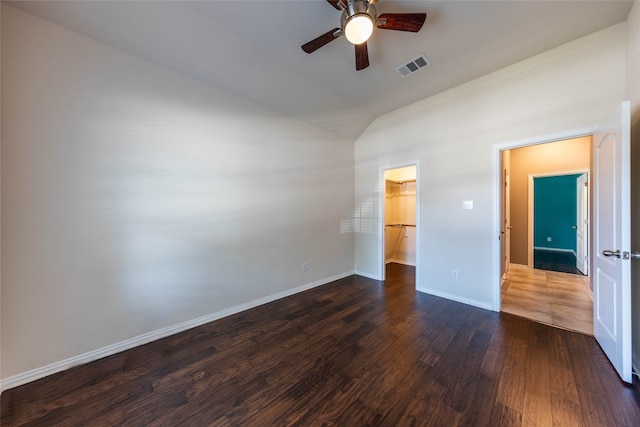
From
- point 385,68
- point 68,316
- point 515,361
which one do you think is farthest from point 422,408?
point 385,68

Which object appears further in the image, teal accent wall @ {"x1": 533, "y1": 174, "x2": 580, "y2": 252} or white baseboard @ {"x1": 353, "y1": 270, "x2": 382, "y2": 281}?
teal accent wall @ {"x1": 533, "y1": 174, "x2": 580, "y2": 252}

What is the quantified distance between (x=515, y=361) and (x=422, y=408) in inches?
43.1

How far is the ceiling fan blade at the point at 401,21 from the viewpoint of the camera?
5.63 feet

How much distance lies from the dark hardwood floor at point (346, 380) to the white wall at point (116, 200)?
0.40 meters

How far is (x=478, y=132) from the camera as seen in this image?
296 cm

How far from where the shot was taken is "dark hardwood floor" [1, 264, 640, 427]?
1458 mm

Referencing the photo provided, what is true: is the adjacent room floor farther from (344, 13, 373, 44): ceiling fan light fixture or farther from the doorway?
(344, 13, 373, 44): ceiling fan light fixture

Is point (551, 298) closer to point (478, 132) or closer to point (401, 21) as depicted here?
point (478, 132)

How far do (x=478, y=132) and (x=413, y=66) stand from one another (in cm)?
122

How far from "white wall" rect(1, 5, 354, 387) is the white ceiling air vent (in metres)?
1.83

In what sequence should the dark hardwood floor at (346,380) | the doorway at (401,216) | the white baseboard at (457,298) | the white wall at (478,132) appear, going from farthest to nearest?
1. the doorway at (401,216)
2. the white baseboard at (457,298)
3. the white wall at (478,132)
4. the dark hardwood floor at (346,380)

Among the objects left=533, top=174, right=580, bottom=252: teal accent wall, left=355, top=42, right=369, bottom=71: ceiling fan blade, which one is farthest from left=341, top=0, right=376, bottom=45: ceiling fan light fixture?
left=533, top=174, right=580, bottom=252: teal accent wall

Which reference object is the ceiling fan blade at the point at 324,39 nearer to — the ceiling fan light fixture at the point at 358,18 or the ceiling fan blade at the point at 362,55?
the ceiling fan light fixture at the point at 358,18

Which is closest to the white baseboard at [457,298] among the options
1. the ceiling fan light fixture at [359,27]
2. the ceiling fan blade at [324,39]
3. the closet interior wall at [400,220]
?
the closet interior wall at [400,220]
